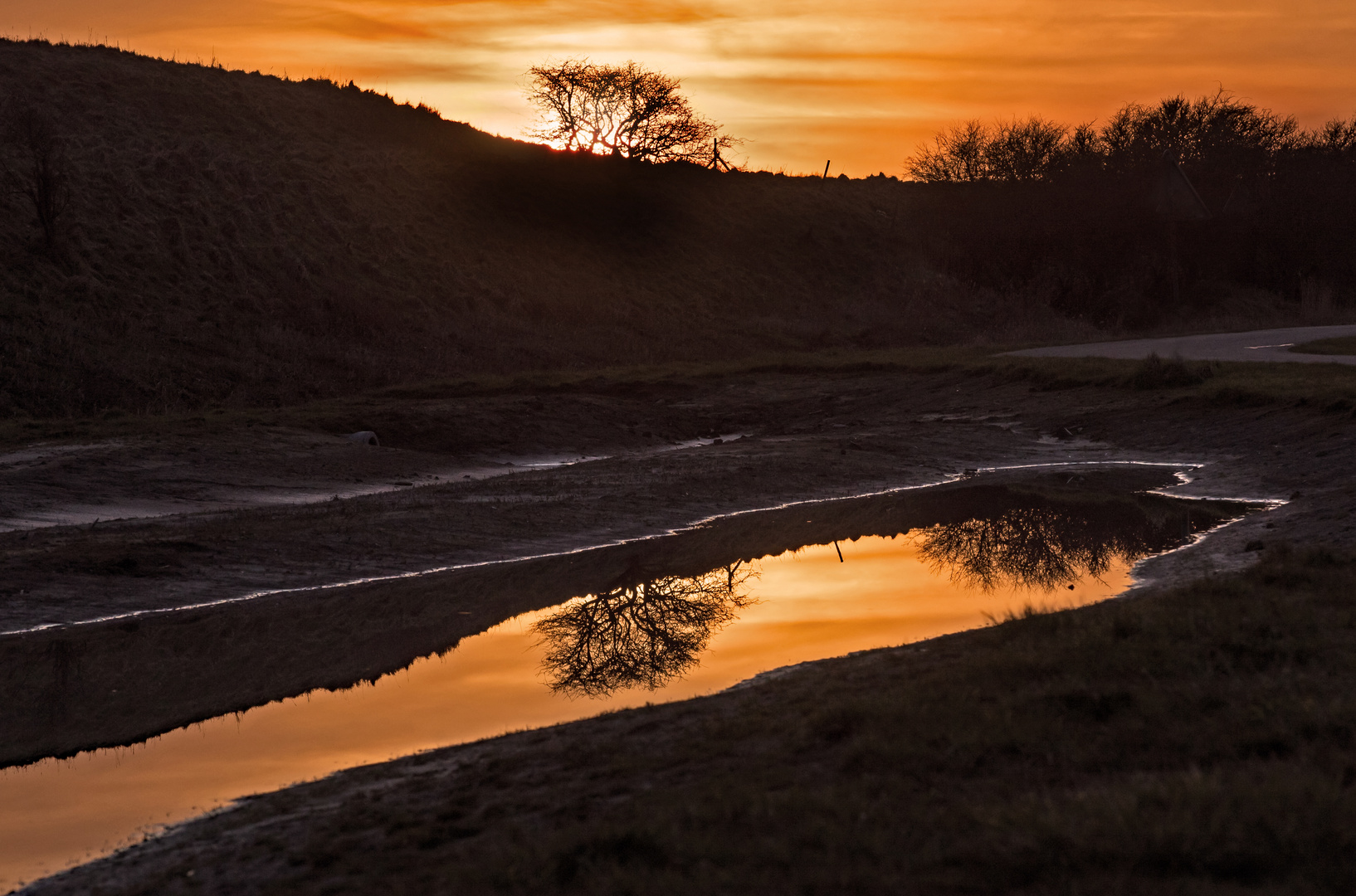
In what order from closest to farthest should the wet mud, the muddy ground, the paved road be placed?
the wet mud → the muddy ground → the paved road

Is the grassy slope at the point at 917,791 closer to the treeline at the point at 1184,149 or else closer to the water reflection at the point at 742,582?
the water reflection at the point at 742,582

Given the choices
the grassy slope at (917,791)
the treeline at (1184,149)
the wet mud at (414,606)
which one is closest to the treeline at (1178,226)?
the treeline at (1184,149)

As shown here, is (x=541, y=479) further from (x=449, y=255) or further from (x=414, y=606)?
(x=449, y=255)

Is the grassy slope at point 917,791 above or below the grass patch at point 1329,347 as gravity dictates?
above

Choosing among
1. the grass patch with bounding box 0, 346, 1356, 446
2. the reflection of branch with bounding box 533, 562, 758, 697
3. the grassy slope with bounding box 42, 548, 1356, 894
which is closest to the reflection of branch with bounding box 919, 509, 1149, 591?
the reflection of branch with bounding box 533, 562, 758, 697

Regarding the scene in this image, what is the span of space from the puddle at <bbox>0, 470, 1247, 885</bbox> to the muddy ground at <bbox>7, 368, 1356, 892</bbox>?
743mm

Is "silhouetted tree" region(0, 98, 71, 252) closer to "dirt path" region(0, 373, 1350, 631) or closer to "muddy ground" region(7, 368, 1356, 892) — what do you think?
"muddy ground" region(7, 368, 1356, 892)

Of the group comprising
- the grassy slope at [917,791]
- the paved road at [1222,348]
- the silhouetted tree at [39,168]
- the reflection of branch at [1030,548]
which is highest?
the silhouetted tree at [39,168]

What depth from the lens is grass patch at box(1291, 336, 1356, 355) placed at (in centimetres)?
2389

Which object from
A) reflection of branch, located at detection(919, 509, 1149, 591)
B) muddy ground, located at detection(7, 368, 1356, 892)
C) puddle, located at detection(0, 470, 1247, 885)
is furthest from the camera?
reflection of branch, located at detection(919, 509, 1149, 591)

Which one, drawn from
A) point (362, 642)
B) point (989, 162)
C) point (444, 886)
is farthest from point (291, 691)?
point (989, 162)

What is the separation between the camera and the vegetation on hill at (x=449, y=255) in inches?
1168

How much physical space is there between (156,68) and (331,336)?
65.4 feet

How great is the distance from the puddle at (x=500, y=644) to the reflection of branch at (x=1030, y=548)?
1.6 inches
